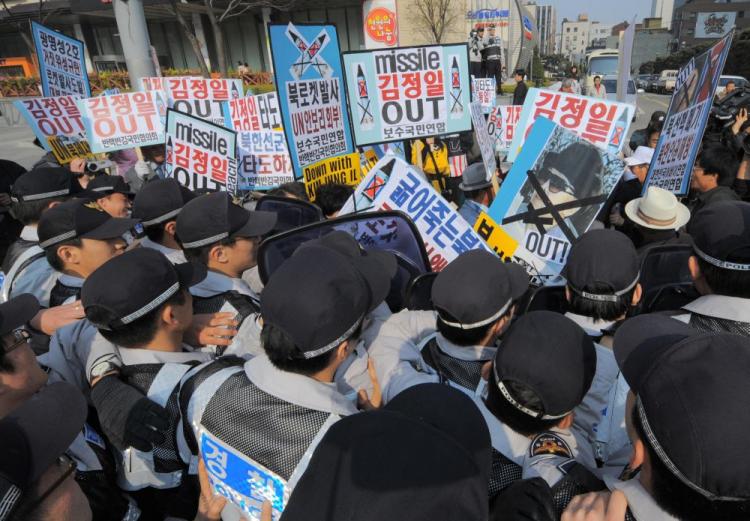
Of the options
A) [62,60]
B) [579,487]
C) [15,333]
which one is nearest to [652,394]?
[579,487]

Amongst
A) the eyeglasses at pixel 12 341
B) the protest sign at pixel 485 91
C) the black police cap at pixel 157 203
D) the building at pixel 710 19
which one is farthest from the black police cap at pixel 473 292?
the building at pixel 710 19

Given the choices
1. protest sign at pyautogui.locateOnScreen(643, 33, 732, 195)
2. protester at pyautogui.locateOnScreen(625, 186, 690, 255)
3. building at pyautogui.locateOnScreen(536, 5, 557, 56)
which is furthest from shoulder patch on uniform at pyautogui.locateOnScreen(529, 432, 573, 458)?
building at pyautogui.locateOnScreen(536, 5, 557, 56)

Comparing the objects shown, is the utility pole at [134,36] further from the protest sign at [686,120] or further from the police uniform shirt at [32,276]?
the protest sign at [686,120]

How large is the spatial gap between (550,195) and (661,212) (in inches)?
29.9

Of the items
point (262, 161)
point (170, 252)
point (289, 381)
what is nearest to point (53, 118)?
point (262, 161)

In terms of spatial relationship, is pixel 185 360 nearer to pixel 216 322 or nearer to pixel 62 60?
pixel 216 322

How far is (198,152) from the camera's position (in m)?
4.39

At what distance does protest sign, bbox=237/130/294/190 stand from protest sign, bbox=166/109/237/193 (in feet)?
2.03

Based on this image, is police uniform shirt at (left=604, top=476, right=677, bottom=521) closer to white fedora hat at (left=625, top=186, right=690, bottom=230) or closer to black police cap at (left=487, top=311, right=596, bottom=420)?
black police cap at (left=487, top=311, right=596, bottom=420)

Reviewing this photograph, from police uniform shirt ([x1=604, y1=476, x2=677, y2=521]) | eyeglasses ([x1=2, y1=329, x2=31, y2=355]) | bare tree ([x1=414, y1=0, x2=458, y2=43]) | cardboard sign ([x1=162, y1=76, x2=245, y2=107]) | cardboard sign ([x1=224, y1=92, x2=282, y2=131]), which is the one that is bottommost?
police uniform shirt ([x1=604, y1=476, x2=677, y2=521])

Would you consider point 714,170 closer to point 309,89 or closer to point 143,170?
point 309,89

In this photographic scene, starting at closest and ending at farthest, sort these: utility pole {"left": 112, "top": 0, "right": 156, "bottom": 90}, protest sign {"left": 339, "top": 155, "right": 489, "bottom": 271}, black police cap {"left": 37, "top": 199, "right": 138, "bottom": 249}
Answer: black police cap {"left": 37, "top": 199, "right": 138, "bottom": 249} < protest sign {"left": 339, "top": 155, "right": 489, "bottom": 271} < utility pole {"left": 112, "top": 0, "right": 156, "bottom": 90}

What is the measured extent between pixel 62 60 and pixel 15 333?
6.04 meters

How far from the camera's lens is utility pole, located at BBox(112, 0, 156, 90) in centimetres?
700
